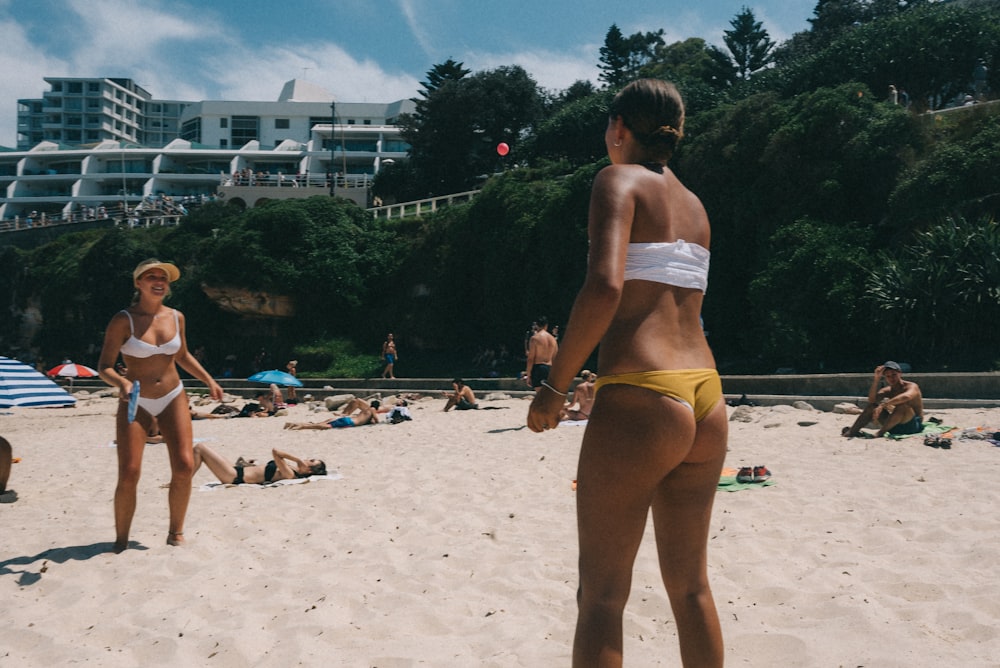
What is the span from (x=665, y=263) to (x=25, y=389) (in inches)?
498

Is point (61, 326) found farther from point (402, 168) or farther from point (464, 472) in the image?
point (464, 472)

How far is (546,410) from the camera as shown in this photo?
82.0 inches

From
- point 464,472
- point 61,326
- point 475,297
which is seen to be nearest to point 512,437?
point 464,472

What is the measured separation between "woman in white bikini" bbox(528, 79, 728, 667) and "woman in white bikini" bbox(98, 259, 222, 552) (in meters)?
3.40

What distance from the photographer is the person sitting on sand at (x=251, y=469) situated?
7.05 meters

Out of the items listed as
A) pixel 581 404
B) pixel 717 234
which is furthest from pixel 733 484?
pixel 717 234

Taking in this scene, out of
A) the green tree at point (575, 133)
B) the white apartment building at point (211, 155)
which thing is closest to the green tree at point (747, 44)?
the green tree at point (575, 133)

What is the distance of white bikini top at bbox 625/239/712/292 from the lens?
2.16m

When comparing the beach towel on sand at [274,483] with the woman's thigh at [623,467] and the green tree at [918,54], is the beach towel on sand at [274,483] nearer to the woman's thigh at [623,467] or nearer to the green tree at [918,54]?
the woman's thigh at [623,467]

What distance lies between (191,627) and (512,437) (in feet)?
22.7

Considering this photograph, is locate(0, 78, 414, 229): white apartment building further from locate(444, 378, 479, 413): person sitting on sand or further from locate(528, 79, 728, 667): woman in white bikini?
locate(528, 79, 728, 667): woman in white bikini

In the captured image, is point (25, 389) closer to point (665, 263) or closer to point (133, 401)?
point (133, 401)

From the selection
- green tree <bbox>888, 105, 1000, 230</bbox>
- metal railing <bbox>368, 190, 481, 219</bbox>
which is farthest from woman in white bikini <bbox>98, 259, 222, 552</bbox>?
metal railing <bbox>368, 190, 481, 219</bbox>

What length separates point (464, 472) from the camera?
7.28 metres
